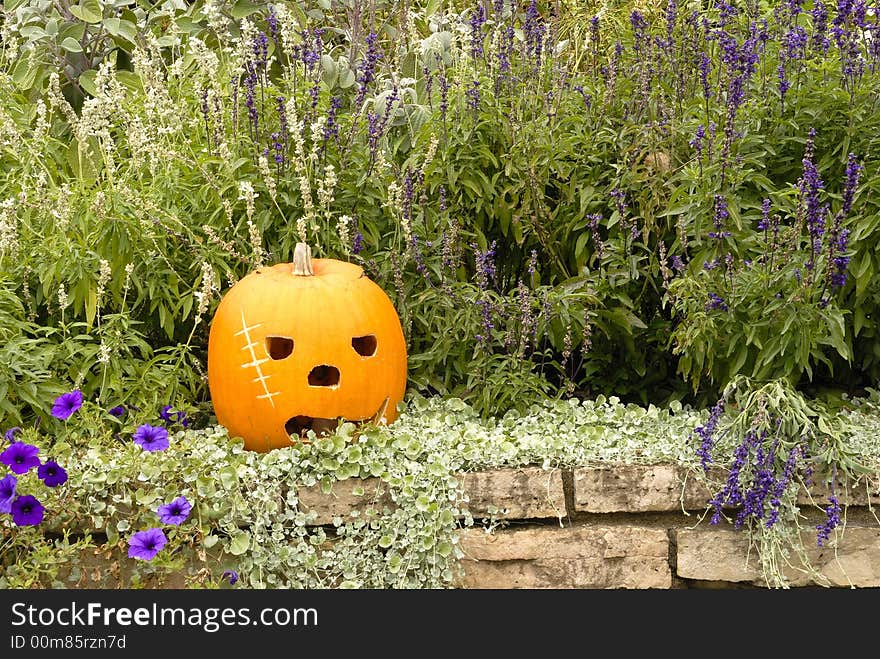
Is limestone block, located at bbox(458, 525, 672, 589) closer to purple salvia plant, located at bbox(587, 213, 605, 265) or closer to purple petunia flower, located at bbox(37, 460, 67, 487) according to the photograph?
purple salvia plant, located at bbox(587, 213, 605, 265)

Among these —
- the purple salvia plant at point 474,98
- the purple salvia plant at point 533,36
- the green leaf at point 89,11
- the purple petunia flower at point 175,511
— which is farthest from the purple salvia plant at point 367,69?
the purple petunia flower at point 175,511

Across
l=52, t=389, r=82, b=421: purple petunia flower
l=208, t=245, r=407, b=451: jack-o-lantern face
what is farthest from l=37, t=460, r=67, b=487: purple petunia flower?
l=208, t=245, r=407, b=451: jack-o-lantern face

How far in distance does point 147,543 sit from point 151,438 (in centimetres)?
33

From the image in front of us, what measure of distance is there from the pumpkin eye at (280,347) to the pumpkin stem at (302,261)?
201 mm

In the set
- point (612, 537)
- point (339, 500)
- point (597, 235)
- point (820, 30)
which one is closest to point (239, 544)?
point (339, 500)

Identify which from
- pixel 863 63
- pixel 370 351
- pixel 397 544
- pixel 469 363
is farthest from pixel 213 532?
pixel 863 63

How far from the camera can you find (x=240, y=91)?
4043 mm

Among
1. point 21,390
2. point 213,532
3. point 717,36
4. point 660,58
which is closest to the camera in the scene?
point 213,532

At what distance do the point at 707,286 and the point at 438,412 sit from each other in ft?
2.94

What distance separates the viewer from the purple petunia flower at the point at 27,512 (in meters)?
2.88

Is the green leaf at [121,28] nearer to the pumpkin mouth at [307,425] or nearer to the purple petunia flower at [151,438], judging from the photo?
the pumpkin mouth at [307,425]

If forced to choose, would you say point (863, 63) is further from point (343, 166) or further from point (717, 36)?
point (343, 166)

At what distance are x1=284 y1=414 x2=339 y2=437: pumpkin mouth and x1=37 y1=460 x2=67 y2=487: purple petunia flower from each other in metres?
0.69

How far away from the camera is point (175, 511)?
9.62ft
